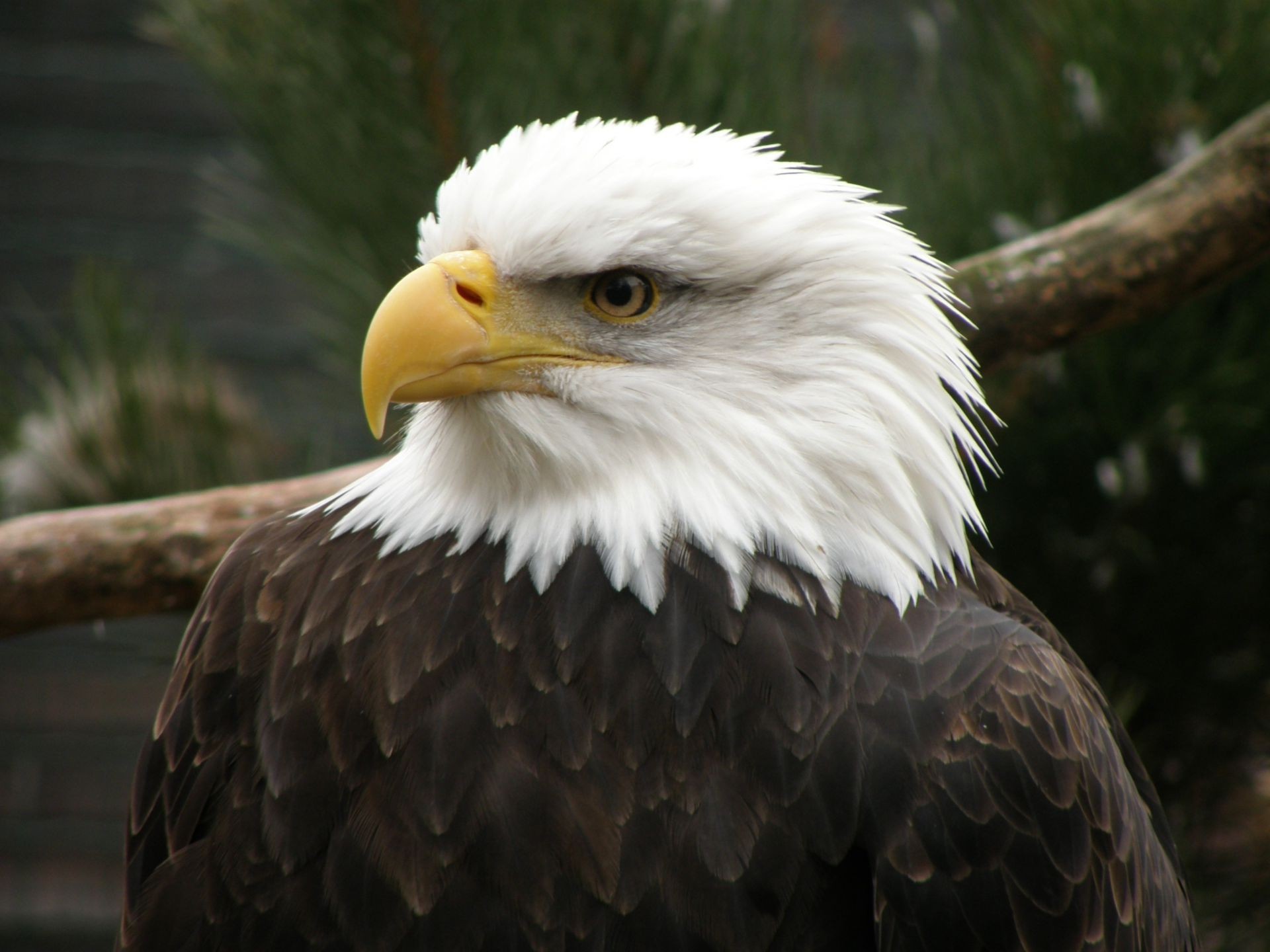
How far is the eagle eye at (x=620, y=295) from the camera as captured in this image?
1941 mm

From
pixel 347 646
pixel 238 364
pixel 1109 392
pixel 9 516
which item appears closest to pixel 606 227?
pixel 347 646

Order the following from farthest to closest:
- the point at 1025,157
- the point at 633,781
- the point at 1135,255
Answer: the point at 1025,157 < the point at 1135,255 < the point at 633,781

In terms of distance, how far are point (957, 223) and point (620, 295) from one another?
1.42 metres

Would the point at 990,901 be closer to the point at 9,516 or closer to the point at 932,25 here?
the point at 932,25

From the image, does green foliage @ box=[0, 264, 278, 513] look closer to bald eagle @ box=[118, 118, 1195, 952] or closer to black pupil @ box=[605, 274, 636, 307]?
bald eagle @ box=[118, 118, 1195, 952]

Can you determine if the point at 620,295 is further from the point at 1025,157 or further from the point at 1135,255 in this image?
the point at 1025,157

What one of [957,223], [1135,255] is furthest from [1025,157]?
[1135,255]

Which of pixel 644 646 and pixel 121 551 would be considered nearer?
pixel 644 646

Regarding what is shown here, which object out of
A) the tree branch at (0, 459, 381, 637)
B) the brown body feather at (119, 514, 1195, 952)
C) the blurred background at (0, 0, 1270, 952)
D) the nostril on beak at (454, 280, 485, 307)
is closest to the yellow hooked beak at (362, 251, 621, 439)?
the nostril on beak at (454, 280, 485, 307)

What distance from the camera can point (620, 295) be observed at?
1.94 m

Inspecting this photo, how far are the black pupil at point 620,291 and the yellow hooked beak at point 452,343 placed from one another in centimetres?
8

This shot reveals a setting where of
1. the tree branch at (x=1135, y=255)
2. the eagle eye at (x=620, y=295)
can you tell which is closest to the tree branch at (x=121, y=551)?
the eagle eye at (x=620, y=295)

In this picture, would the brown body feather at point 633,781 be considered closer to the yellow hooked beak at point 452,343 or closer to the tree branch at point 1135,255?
the yellow hooked beak at point 452,343

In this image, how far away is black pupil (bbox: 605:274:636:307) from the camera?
1939 millimetres
